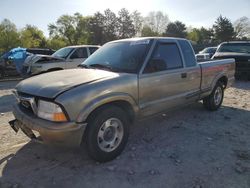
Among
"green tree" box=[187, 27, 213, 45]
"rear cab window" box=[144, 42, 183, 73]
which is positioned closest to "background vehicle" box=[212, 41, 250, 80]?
"rear cab window" box=[144, 42, 183, 73]

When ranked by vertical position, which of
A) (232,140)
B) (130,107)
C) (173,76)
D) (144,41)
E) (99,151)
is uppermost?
(144,41)

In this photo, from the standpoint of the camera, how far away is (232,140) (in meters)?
4.57

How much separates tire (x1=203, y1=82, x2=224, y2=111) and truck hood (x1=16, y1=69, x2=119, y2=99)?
3.33 m

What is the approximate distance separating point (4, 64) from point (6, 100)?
24.2 ft

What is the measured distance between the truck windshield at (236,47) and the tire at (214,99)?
683 cm

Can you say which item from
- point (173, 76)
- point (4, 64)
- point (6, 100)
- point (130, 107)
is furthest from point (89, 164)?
point (4, 64)

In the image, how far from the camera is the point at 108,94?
351cm

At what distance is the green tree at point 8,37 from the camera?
39406 millimetres

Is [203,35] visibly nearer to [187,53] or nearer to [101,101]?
[187,53]

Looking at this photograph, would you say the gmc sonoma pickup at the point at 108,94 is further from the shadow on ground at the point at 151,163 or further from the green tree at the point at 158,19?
the green tree at the point at 158,19

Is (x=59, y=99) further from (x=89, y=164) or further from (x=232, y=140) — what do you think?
(x=232, y=140)

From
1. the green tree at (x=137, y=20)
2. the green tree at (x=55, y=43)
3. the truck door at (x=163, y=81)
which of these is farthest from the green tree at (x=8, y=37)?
the truck door at (x=163, y=81)

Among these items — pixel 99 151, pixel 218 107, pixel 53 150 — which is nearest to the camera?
pixel 99 151

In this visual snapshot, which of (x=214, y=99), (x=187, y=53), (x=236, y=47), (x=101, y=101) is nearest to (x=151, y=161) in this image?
(x=101, y=101)
